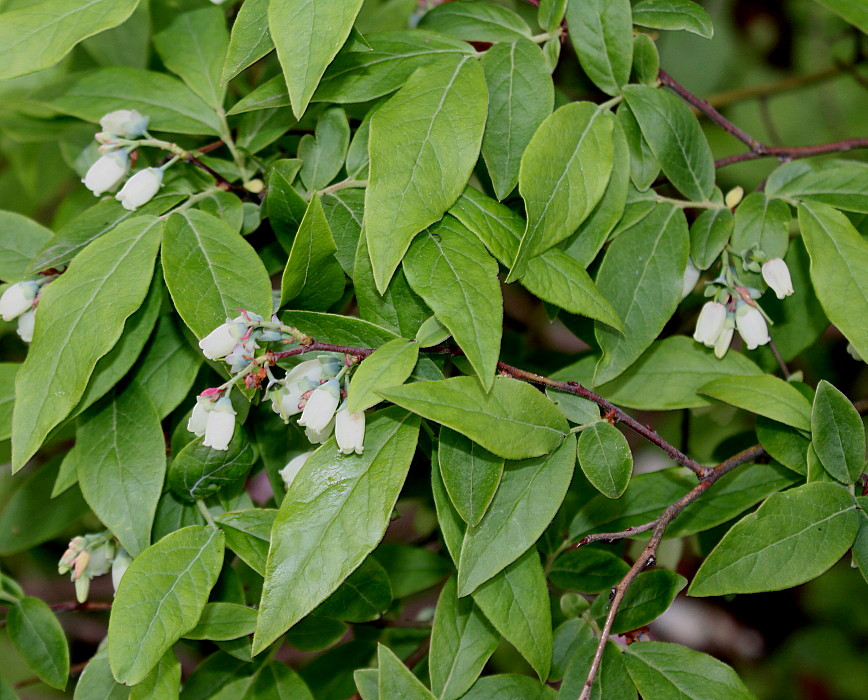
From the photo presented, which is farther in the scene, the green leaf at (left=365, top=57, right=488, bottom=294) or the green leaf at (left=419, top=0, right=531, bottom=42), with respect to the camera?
the green leaf at (left=419, top=0, right=531, bottom=42)

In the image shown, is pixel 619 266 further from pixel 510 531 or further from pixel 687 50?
pixel 687 50

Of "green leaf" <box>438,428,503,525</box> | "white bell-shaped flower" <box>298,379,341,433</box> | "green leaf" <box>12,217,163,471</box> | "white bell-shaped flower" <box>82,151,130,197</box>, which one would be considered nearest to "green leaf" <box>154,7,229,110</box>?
"white bell-shaped flower" <box>82,151,130,197</box>

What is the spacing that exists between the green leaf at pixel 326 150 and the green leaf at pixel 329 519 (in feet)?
1.06

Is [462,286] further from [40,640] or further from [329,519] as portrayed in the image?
[40,640]

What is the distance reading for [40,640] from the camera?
3.76ft

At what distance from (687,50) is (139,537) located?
1646 millimetres

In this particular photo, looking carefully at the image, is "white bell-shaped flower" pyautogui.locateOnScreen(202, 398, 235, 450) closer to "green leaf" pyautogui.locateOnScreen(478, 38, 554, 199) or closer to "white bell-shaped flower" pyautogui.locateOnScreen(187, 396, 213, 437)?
"white bell-shaped flower" pyautogui.locateOnScreen(187, 396, 213, 437)

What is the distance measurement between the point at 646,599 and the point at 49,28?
100cm

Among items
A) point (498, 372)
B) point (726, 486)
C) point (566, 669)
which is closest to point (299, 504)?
point (498, 372)

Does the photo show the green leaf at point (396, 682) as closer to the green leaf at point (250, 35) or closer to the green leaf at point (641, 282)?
the green leaf at point (641, 282)

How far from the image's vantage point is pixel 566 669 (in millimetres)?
1035

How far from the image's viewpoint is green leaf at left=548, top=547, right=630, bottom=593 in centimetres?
108

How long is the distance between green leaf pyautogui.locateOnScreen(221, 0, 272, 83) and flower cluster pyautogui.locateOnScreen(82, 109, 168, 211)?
0.19 m

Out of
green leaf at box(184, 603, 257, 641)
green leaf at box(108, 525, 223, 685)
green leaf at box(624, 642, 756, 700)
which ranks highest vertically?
green leaf at box(108, 525, 223, 685)
